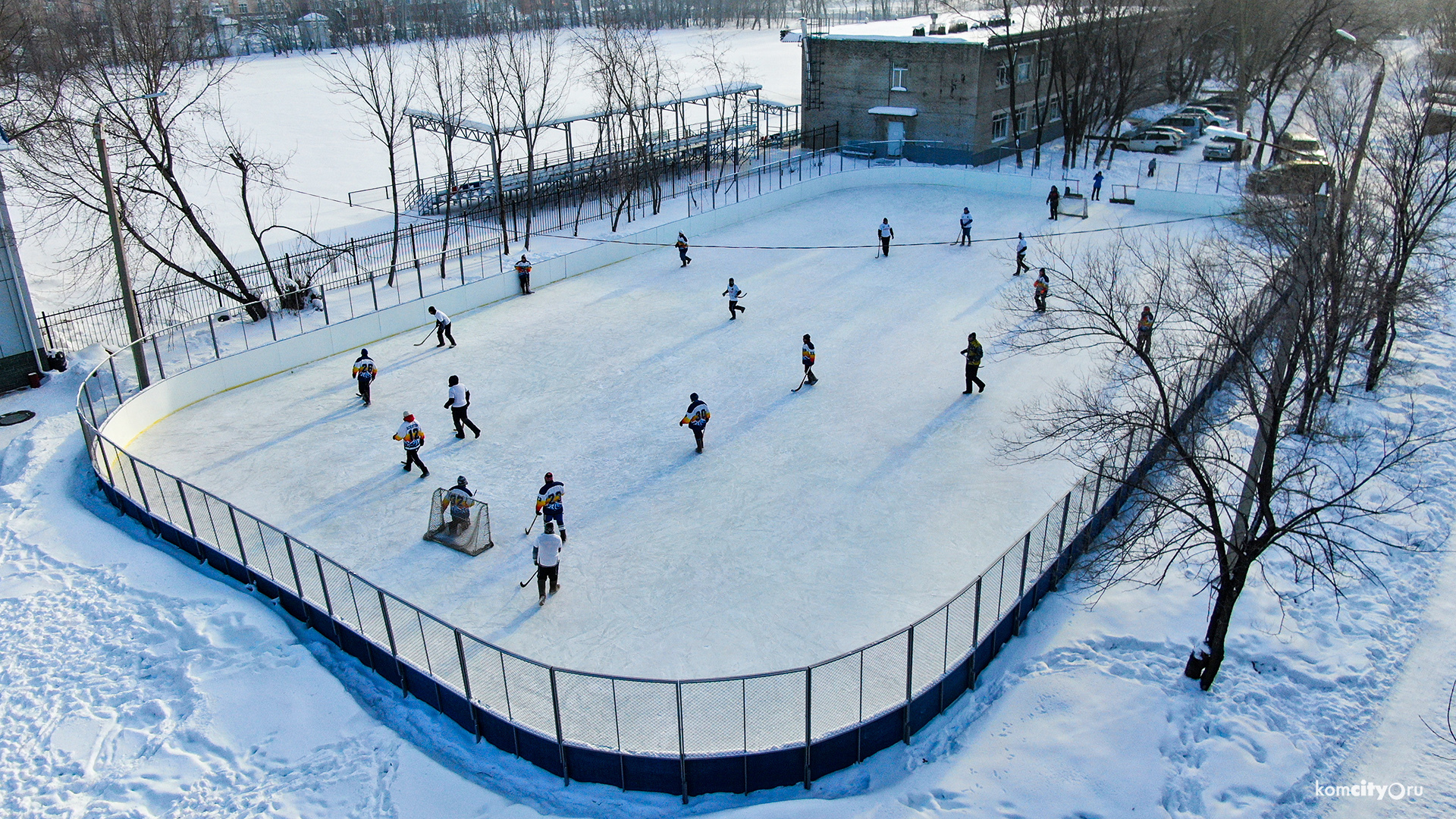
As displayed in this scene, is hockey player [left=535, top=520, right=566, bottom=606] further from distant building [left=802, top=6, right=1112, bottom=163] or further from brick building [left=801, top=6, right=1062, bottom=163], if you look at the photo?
distant building [left=802, top=6, right=1112, bottom=163]

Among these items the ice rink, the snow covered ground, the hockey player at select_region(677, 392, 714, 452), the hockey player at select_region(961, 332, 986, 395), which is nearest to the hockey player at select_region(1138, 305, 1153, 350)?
the ice rink

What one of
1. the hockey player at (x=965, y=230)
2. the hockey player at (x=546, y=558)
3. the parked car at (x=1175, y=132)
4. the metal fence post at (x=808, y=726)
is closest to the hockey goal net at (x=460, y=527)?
the hockey player at (x=546, y=558)

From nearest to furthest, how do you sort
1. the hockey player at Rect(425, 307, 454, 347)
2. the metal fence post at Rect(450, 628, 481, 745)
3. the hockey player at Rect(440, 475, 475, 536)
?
the metal fence post at Rect(450, 628, 481, 745), the hockey player at Rect(440, 475, 475, 536), the hockey player at Rect(425, 307, 454, 347)

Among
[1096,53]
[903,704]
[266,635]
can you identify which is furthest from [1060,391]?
[1096,53]

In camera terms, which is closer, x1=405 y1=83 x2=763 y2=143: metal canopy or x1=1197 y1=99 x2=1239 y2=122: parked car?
x1=405 y1=83 x2=763 y2=143: metal canopy

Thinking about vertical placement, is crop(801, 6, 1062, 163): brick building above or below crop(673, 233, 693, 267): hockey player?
above

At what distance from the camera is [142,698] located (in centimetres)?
1071

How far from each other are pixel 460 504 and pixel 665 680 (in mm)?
5899

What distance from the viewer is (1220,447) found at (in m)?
12.2

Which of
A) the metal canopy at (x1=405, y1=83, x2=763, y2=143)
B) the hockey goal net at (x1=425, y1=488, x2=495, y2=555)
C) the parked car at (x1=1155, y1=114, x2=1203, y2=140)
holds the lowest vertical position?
the hockey goal net at (x1=425, y1=488, x2=495, y2=555)

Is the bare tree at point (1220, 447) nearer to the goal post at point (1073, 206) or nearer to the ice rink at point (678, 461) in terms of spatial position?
the ice rink at point (678, 461)

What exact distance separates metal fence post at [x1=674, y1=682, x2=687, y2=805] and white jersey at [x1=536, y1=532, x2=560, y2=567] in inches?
132

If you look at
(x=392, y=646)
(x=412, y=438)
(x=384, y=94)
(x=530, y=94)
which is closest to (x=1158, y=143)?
(x=530, y=94)

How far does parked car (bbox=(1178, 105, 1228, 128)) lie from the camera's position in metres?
43.5
